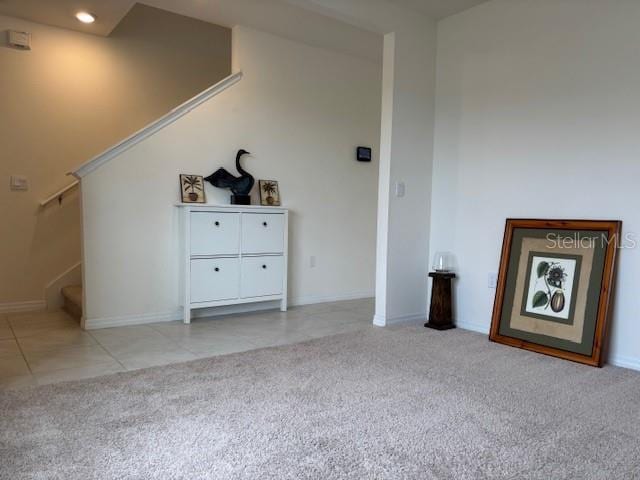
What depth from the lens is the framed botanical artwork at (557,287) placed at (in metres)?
2.82

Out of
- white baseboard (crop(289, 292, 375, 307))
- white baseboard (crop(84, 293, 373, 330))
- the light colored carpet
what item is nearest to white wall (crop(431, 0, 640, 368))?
the light colored carpet

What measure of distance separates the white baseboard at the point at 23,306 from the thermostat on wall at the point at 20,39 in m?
2.18

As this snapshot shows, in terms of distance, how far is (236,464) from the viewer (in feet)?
5.35

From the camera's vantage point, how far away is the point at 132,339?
3.25 m

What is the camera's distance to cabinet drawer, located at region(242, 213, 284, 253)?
394 cm

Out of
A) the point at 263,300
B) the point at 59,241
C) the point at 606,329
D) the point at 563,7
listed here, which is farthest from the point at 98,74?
the point at 606,329

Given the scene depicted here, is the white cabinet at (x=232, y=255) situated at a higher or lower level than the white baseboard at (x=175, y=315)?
higher

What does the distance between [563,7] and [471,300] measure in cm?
211

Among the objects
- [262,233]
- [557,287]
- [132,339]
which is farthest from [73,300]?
[557,287]

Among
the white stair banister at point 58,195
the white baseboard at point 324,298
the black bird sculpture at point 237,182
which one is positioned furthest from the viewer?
the white baseboard at point 324,298

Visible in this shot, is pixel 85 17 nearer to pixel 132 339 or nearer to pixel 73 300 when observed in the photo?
pixel 73 300

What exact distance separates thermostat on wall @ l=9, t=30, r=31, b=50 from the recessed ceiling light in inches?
18.8

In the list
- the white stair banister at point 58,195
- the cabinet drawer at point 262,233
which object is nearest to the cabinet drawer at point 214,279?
the cabinet drawer at point 262,233

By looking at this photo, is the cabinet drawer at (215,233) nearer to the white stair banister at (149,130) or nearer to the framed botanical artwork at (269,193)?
the framed botanical artwork at (269,193)
